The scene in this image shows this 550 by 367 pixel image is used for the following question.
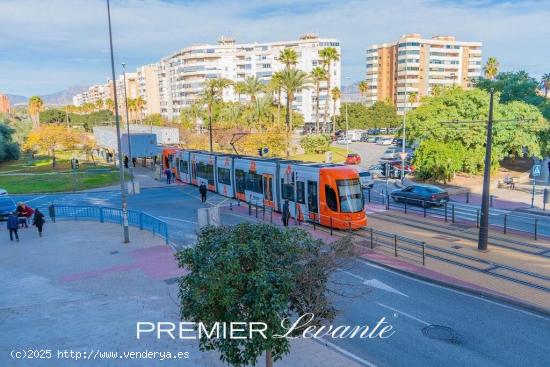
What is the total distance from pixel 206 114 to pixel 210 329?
8005 centimetres

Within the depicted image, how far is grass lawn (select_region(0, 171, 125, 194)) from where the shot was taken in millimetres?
38125

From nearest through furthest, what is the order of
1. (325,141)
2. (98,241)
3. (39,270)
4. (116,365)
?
1. (116,365)
2. (39,270)
3. (98,241)
4. (325,141)

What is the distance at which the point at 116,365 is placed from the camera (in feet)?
30.3

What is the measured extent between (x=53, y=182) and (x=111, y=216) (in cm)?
2111

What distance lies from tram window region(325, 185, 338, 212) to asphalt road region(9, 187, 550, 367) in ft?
13.9

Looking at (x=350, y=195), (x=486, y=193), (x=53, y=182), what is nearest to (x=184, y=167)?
(x=53, y=182)

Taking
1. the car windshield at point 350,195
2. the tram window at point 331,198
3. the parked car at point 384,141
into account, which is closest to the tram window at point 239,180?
the tram window at point 331,198

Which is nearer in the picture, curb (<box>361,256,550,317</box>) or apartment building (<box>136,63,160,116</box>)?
curb (<box>361,256,550,317</box>)

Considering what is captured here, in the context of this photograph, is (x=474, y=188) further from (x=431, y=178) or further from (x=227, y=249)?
(x=227, y=249)

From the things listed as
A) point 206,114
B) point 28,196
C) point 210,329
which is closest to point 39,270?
point 210,329

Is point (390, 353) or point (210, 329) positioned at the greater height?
point (210, 329)

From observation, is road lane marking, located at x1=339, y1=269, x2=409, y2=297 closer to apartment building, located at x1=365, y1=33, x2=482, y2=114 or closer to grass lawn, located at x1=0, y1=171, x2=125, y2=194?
grass lawn, located at x1=0, y1=171, x2=125, y2=194

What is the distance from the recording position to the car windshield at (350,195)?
1961 cm

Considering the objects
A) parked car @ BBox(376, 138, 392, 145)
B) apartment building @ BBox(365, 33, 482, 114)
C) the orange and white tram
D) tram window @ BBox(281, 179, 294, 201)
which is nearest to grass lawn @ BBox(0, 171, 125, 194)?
the orange and white tram
